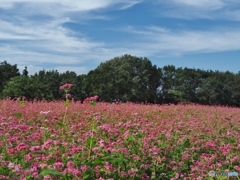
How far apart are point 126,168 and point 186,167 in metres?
0.91

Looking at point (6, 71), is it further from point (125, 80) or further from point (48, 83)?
point (125, 80)

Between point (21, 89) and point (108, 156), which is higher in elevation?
point (21, 89)

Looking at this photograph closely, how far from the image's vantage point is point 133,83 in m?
37.6

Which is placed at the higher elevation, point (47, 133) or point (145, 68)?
point (145, 68)

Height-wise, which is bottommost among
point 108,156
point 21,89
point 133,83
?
point 108,156

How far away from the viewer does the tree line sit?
3229cm

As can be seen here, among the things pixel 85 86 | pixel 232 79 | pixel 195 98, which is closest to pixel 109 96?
pixel 85 86

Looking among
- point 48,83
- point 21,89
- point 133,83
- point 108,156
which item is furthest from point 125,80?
point 108,156

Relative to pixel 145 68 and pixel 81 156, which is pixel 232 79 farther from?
pixel 81 156

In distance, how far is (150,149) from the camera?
4020 mm

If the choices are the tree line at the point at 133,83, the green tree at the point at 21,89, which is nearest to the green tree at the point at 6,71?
the tree line at the point at 133,83

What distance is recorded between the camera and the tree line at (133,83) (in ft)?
106

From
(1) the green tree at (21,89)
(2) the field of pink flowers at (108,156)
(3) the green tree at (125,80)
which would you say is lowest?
(2) the field of pink flowers at (108,156)

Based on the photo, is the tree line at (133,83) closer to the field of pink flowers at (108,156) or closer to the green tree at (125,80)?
the green tree at (125,80)
